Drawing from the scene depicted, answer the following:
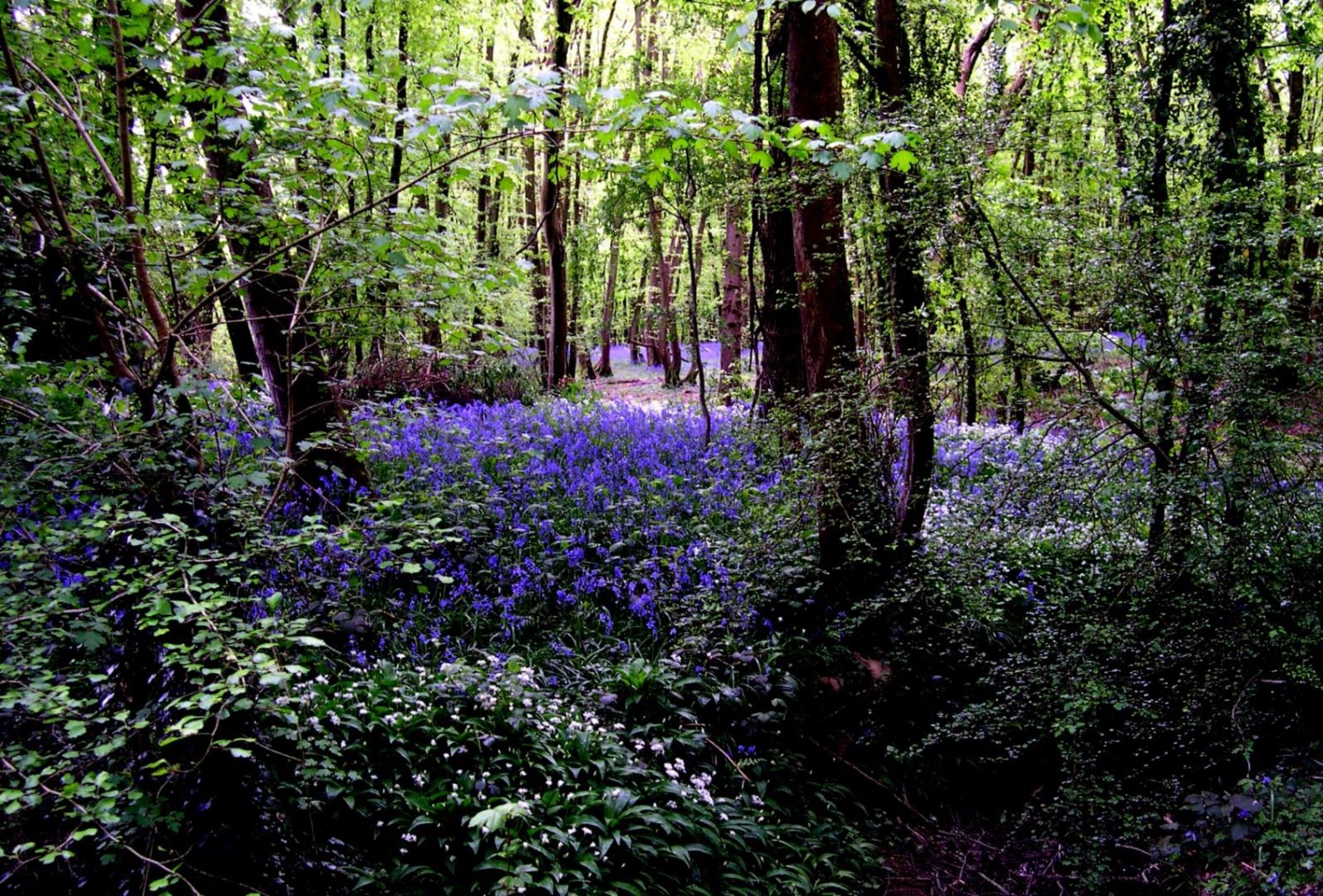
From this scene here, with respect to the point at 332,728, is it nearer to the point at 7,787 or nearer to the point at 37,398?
the point at 7,787

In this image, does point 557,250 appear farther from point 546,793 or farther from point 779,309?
point 546,793

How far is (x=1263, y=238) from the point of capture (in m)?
3.89

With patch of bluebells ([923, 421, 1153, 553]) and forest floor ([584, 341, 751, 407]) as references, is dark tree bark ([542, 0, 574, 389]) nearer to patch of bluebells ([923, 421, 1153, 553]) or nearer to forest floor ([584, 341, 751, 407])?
forest floor ([584, 341, 751, 407])

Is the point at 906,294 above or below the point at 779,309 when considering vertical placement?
below

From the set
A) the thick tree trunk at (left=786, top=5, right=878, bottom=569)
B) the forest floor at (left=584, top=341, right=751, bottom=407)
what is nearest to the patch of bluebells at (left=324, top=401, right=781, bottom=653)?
the thick tree trunk at (left=786, top=5, right=878, bottom=569)

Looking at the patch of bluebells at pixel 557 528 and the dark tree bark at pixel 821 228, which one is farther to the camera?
the dark tree bark at pixel 821 228

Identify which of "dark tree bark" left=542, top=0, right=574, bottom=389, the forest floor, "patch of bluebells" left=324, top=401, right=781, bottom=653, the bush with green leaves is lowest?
the bush with green leaves

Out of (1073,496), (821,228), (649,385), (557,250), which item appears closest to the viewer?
(1073,496)

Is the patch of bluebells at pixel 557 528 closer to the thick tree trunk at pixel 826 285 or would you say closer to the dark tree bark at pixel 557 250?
the thick tree trunk at pixel 826 285

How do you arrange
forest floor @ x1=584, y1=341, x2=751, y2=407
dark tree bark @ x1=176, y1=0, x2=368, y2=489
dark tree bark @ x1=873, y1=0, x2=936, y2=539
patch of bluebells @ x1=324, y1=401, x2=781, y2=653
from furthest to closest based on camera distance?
forest floor @ x1=584, y1=341, x2=751, y2=407
dark tree bark @ x1=873, y1=0, x2=936, y2=539
patch of bluebells @ x1=324, y1=401, x2=781, y2=653
dark tree bark @ x1=176, y1=0, x2=368, y2=489

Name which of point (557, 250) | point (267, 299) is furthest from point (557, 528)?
point (557, 250)

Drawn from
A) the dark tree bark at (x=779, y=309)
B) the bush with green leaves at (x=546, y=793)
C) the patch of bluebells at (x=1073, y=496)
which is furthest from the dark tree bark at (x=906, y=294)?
the bush with green leaves at (x=546, y=793)

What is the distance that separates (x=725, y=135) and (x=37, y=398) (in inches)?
99.2

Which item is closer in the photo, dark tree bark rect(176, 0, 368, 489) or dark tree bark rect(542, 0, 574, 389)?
dark tree bark rect(176, 0, 368, 489)
